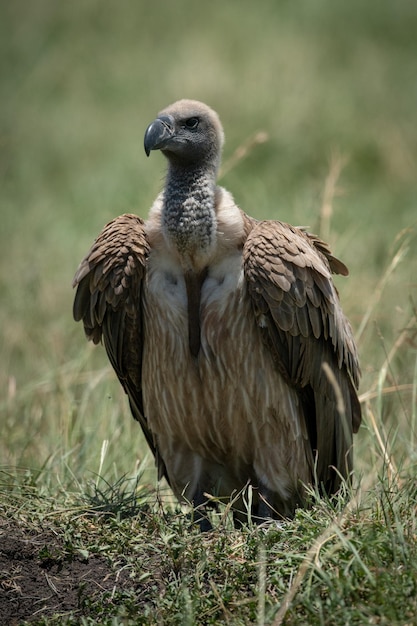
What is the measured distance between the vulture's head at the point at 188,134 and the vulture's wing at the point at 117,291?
1.44 ft

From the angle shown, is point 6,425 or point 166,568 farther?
point 6,425

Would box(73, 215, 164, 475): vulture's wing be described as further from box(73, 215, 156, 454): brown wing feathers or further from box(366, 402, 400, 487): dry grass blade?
box(366, 402, 400, 487): dry grass blade

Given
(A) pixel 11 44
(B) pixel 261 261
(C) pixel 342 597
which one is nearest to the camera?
(C) pixel 342 597

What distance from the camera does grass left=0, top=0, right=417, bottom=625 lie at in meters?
4.11

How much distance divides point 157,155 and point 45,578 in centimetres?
864

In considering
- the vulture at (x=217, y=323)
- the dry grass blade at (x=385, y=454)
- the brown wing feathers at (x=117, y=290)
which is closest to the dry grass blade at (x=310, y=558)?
the dry grass blade at (x=385, y=454)

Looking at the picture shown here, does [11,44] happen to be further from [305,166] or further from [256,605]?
[256,605]

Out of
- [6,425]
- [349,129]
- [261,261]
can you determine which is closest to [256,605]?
[261,261]

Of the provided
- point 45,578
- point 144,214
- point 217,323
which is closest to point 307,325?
point 217,323

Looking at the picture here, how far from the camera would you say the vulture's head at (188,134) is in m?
5.25

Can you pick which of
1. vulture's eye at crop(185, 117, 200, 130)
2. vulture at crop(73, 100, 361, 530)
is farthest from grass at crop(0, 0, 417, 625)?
vulture's eye at crop(185, 117, 200, 130)

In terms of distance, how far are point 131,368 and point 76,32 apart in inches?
497

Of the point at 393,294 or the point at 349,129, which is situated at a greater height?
the point at 349,129

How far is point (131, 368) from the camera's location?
18.2 ft
